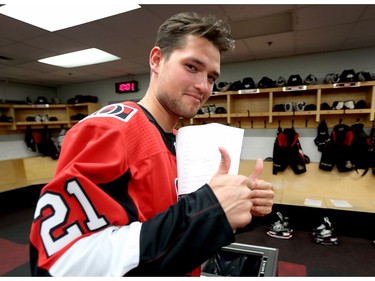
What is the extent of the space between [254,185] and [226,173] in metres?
0.09

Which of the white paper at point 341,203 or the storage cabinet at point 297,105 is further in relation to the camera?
the storage cabinet at point 297,105

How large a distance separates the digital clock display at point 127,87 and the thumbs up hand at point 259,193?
444 cm

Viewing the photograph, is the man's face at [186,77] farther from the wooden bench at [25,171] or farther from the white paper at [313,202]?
the wooden bench at [25,171]

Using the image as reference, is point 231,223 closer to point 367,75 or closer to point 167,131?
point 167,131

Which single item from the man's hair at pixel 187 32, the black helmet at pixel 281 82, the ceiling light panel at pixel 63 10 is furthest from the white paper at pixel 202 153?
the black helmet at pixel 281 82

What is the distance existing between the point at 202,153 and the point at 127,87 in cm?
443

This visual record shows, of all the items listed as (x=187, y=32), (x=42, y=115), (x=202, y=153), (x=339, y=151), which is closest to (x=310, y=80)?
(x=339, y=151)

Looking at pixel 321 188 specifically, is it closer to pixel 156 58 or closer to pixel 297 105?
pixel 297 105

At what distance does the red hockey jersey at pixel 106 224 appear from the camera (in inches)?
17.8

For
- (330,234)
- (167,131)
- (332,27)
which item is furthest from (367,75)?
(167,131)

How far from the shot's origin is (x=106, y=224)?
1.61 feet

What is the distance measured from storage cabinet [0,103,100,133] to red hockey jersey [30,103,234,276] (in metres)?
4.90

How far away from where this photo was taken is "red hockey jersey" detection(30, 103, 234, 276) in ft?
1.48

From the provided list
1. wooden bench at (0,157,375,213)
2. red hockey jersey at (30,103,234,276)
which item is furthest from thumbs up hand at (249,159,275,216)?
wooden bench at (0,157,375,213)
